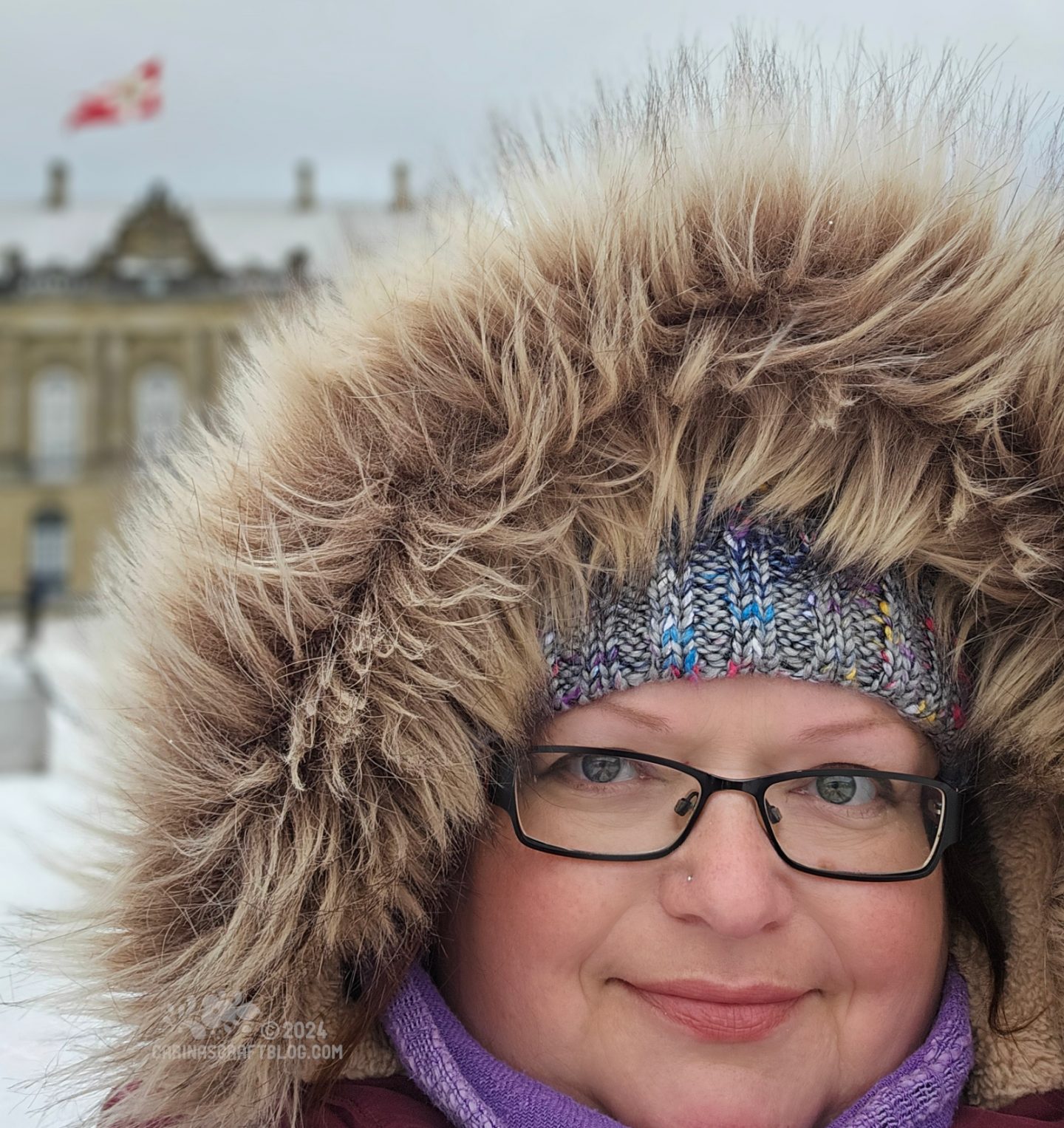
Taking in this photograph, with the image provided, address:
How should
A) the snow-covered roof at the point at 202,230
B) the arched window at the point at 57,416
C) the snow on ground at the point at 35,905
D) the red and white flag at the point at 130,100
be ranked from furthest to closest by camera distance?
the snow-covered roof at the point at 202,230, the arched window at the point at 57,416, the red and white flag at the point at 130,100, the snow on ground at the point at 35,905

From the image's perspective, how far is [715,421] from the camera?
1210 millimetres

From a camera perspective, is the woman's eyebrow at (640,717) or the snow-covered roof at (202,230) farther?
the snow-covered roof at (202,230)

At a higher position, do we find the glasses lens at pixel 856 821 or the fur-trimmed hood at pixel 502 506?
the fur-trimmed hood at pixel 502 506

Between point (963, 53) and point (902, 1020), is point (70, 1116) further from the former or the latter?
point (963, 53)

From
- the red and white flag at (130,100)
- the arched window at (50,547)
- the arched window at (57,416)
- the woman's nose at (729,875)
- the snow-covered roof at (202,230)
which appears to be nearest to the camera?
the woman's nose at (729,875)

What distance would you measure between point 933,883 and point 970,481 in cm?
41

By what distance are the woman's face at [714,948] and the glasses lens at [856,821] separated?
0.02 metres

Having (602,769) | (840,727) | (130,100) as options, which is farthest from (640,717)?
(130,100)

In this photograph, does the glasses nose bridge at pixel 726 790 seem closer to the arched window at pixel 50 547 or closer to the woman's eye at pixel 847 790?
the woman's eye at pixel 847 790

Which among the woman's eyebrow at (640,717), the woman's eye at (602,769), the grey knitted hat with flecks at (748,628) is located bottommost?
the woman's eye at (602,769)

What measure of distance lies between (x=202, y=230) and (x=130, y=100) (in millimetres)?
13513

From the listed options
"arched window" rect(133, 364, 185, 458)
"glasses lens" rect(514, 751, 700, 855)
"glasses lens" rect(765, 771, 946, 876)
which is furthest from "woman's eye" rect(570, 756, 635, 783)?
"arched window" rect(133, 364, 185, 458)

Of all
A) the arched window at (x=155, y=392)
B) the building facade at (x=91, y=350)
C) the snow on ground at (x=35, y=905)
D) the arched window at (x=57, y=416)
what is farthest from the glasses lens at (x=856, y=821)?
the arched window at (x=57, y=416)

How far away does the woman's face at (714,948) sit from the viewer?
115 centimetres
